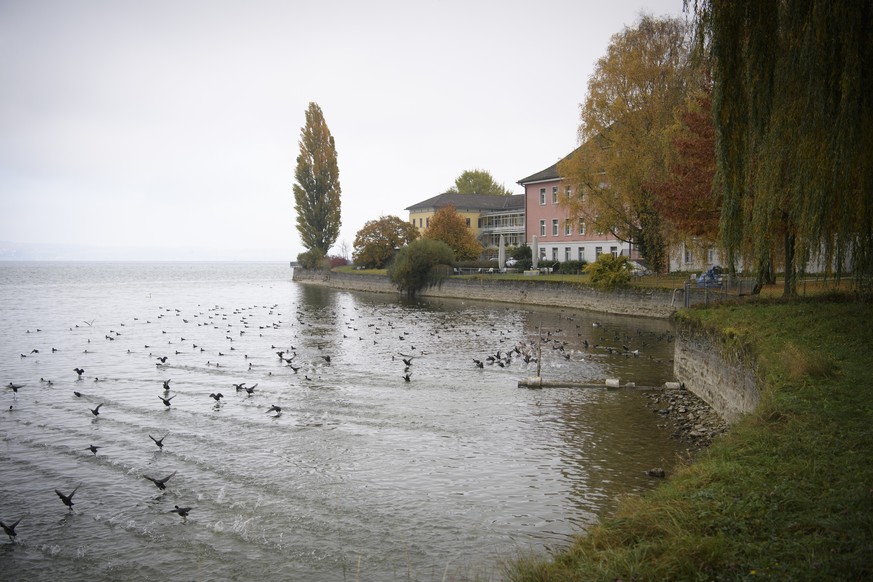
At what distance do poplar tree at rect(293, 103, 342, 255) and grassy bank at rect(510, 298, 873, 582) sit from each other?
85.2m

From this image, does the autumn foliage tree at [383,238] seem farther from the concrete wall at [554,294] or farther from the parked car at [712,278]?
the parked car at [712,278]

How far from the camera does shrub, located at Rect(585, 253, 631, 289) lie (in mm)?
43812

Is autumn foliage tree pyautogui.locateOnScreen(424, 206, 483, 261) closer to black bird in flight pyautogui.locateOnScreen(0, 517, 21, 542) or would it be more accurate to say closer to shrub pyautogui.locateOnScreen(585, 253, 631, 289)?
shrub pyautogui.locateOnScreen(585, 253, 631, 289)

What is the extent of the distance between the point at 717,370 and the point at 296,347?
21537mm

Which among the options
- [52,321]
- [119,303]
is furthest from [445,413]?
[119,303]

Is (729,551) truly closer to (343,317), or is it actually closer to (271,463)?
(271,463)

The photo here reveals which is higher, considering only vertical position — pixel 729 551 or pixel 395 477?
pixel 729 551

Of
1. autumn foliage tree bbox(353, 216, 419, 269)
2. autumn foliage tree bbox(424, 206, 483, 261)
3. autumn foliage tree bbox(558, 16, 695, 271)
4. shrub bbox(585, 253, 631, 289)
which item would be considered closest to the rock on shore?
autumn foliage tree bbox(558, 16, 695, 271)

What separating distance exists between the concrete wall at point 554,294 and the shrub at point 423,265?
4.04ft

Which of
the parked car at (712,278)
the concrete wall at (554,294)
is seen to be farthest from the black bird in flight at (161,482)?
the concrete wall at (554,294)

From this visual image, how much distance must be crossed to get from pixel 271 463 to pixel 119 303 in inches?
2262

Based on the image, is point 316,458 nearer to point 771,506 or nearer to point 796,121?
point 771,506

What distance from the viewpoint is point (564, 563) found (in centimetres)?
752

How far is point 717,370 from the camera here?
56.9ft
